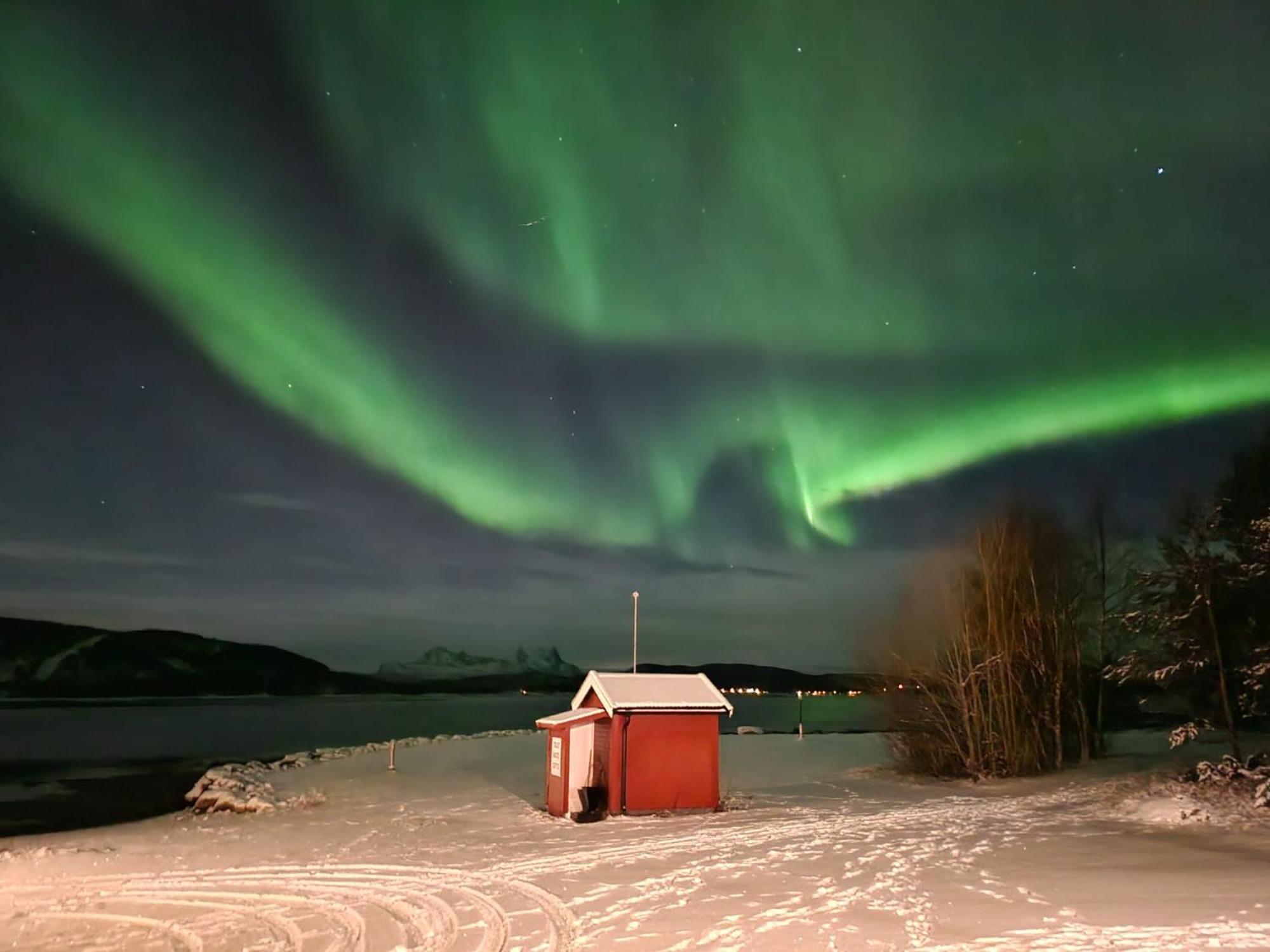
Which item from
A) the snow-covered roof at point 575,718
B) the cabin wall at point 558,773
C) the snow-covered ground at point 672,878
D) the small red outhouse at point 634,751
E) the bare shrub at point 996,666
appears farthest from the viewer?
the bare shrub at point 996,666

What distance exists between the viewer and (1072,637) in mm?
28812

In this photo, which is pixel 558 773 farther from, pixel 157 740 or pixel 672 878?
pixel 157 740

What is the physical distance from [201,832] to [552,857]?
30.2 feet

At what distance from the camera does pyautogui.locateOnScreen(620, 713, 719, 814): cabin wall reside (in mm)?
18859

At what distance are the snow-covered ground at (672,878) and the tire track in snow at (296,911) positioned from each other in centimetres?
5

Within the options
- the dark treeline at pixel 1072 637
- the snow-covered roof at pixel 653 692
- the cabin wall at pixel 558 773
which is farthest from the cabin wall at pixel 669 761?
the dark treeline at pixel 1072 637

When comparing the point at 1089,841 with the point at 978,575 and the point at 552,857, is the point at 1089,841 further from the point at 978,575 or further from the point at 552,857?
the point at 978,575

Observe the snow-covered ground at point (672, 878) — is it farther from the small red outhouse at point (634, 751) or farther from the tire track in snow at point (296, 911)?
the small red outhouse at point (634, 751)

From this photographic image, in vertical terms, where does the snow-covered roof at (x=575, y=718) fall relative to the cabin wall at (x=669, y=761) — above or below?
above

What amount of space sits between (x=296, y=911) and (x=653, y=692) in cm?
955

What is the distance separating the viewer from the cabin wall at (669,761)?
18.9 metres

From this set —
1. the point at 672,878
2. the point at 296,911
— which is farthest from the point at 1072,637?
the point at 296,911

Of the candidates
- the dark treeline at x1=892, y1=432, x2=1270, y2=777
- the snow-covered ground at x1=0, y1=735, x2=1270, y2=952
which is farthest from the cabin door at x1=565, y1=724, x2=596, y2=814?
the dark treeline at x1=892, y1=432, x2=1270, y2=777

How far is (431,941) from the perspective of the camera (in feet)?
31.9
